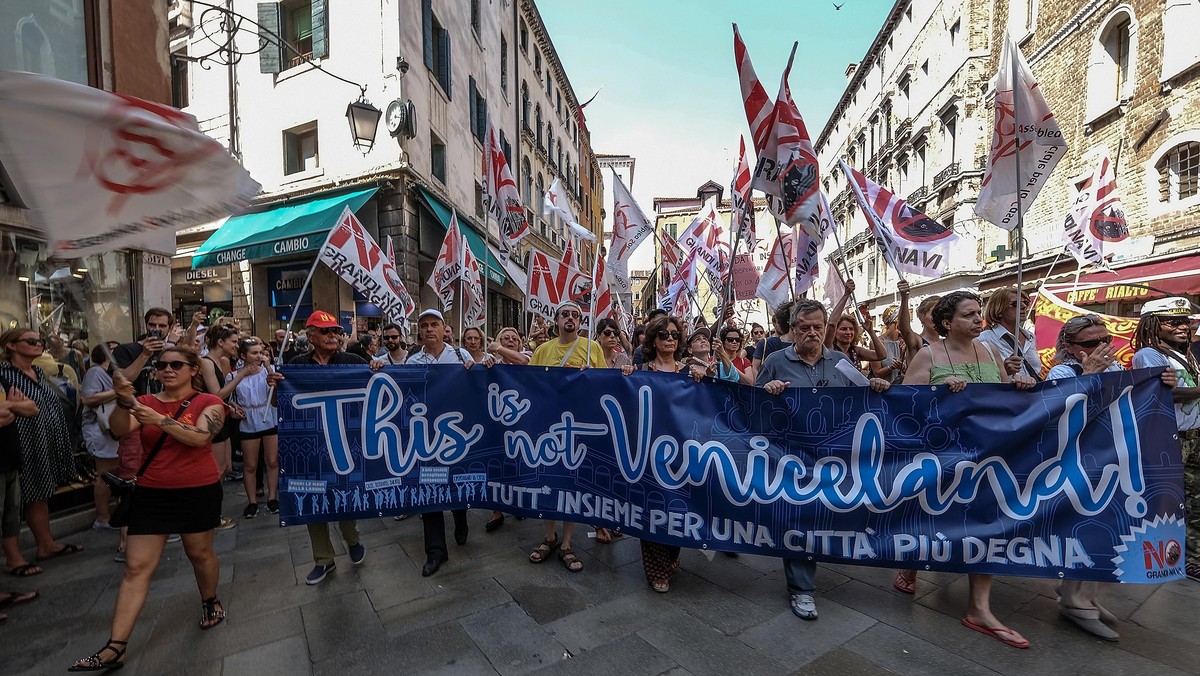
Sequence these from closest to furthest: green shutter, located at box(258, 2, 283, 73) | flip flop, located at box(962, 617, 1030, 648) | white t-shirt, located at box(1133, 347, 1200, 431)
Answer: flip flop, located at box(962, 617, 1030, 648)
white t-shirt, located at box(1133, 347, 1200, 431)
green shutter, located at box(258, 2, 283, 73)

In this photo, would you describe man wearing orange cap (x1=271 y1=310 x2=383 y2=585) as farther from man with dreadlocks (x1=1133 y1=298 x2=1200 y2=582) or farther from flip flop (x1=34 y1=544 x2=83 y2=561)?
man with dreadlocks (x1=1133 y1=298 x2=1200 y2=582)

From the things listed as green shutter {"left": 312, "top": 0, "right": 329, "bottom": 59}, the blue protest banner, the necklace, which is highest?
green shutter {"left": 312, "top": 0, "right": 329, "bottom": 59}

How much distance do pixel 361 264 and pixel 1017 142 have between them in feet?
18.3

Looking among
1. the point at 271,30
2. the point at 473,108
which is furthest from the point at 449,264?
the point at 473,108

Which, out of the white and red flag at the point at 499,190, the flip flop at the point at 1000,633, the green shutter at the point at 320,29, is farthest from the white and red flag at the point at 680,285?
the green shutter at the point at 320,29

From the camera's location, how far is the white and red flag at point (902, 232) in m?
4.83

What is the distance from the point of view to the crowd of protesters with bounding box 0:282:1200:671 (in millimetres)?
2922

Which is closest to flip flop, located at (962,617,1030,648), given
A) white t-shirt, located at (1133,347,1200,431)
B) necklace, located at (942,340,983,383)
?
necklace, located at (942,340,983,383)

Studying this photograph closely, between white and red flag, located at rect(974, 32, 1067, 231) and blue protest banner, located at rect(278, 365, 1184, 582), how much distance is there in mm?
1802

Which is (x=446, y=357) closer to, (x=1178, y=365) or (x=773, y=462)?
(x=773, y=462)

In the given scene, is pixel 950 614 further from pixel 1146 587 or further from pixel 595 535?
pixel 595 535

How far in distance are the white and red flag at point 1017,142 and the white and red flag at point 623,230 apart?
13.6ft

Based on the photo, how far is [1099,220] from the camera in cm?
905

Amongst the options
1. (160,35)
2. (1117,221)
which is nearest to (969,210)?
(1117,221)
